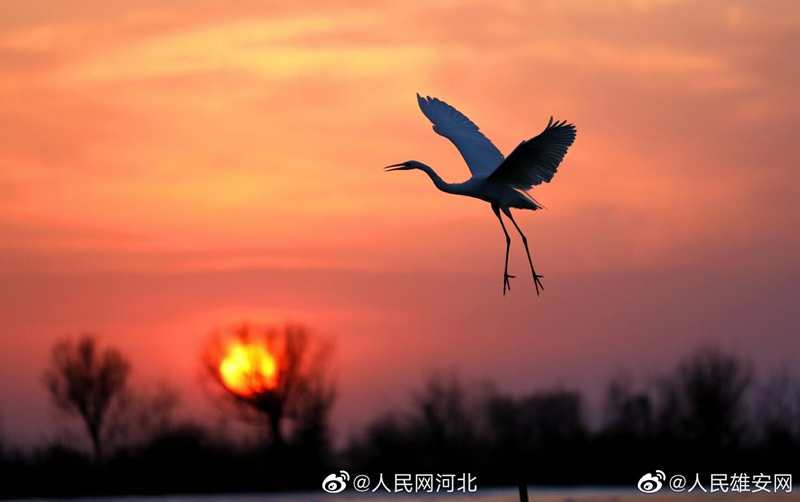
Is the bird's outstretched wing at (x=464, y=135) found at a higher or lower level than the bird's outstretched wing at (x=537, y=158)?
higher

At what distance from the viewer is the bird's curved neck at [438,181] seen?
23.5 metres

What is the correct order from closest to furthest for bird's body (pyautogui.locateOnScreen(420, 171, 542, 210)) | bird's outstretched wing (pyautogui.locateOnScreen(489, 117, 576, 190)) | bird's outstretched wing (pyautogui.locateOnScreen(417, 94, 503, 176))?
bird's outstretched wing (pyautogui.locateOnScreen(489, 117, 576, 190)) < bird's body (pyautogui.locateOnScreen(420, 171, 542, 210)) < bird's outstretched wing (pyautogui.locateOnScreen(417, 94, 503, 176))

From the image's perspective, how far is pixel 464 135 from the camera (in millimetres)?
25453

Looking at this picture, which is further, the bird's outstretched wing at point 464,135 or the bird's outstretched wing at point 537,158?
the bird's outstretched wing at point 464,135

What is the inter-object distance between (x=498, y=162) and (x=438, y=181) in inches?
64.2

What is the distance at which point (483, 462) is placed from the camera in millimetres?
44312

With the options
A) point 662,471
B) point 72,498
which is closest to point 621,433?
point 662,471

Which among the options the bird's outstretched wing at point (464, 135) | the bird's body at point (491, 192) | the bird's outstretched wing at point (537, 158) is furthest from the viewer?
the bird's outstretched wing at point (464, 135)

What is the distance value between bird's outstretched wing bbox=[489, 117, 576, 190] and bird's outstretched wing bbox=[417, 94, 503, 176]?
122 cm

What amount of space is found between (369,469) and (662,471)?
32.1 ft

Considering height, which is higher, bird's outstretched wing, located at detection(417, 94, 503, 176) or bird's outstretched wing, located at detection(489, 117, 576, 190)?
bird's outstretched wing, located at detection(417, 94, 503, 176)

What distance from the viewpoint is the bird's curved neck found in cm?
2355

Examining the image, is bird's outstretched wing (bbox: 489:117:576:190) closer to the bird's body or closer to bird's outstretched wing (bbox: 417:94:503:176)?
the bird's body

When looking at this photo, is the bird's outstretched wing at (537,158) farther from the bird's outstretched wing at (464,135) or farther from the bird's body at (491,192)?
the bird's outstretched wing at (464,135)
